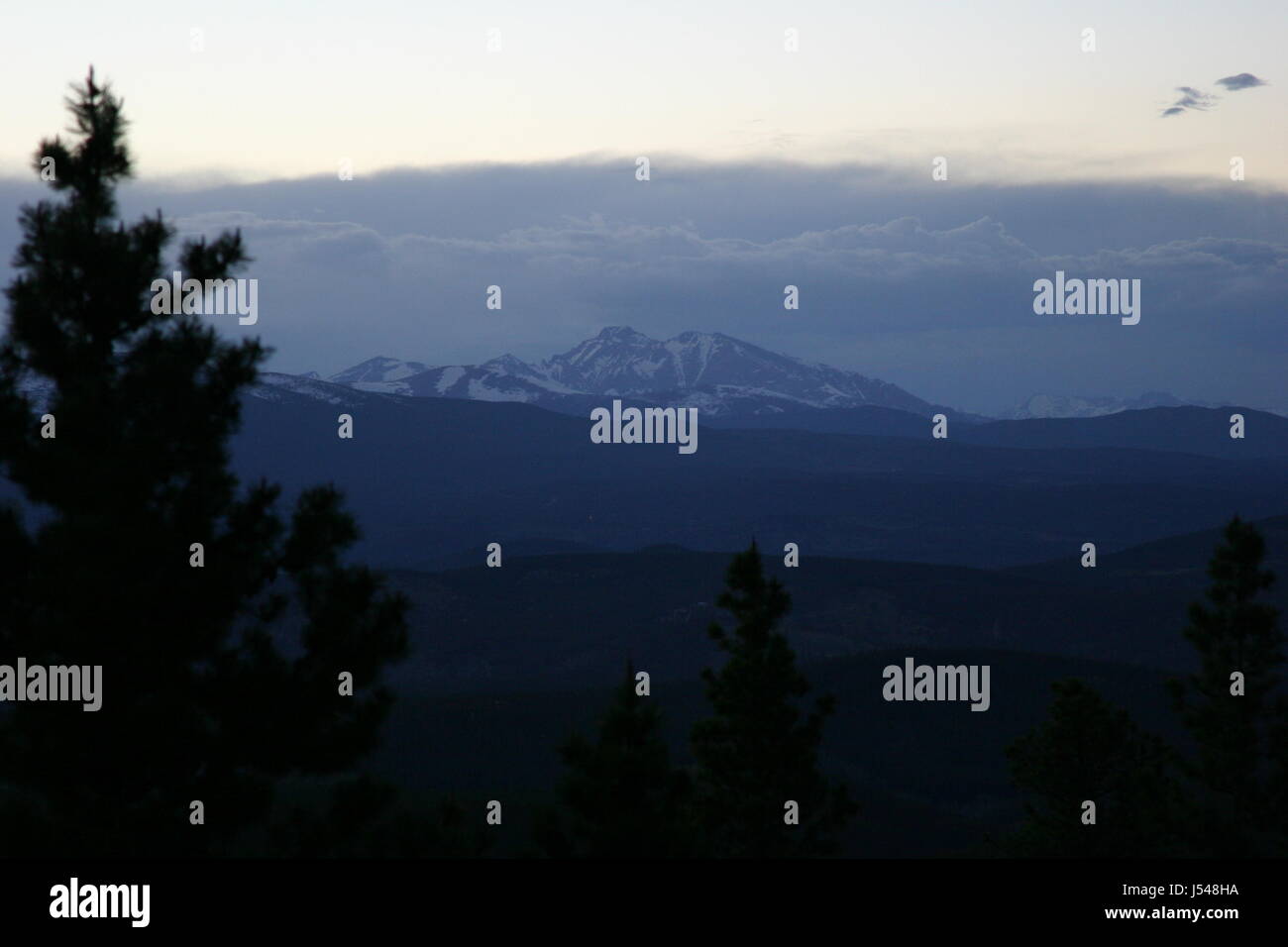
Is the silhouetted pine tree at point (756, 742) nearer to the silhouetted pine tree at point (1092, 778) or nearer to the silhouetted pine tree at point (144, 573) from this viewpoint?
the silhouetted pine tree at point (1092, 778)

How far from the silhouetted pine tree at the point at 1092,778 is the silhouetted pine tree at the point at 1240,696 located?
3.19m

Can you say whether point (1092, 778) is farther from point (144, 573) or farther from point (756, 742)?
point (144, 573)

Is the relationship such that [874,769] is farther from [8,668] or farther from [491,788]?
[8,668]

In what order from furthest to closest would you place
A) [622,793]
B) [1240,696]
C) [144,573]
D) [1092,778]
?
1. [1240,696]
2. [1092,778]
3. [622,793]
4. [144,573]

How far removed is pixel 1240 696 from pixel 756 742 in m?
19.9

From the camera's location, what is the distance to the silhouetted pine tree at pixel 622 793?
27031 mm

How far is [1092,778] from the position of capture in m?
45.0

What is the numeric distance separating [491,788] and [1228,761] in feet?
336

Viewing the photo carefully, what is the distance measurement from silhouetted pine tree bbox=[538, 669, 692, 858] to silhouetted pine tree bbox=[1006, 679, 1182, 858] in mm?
21293

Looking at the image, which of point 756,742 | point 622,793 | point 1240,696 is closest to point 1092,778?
point 1240,696

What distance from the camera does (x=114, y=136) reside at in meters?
24.5
